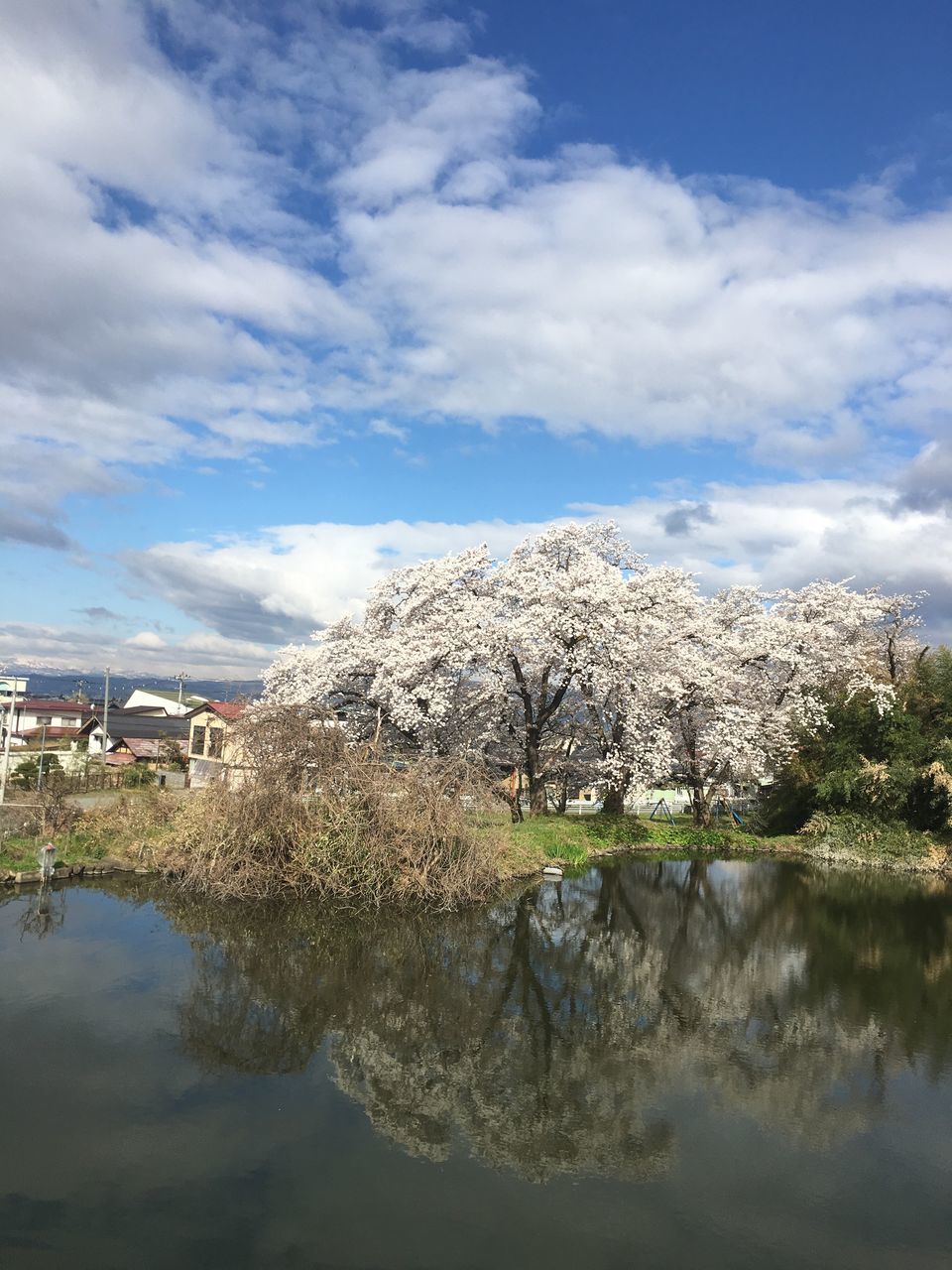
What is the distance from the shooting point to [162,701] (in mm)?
85750

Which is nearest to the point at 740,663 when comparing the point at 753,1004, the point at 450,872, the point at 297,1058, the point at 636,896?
the point at 636,896

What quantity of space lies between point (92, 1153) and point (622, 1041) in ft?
22.4

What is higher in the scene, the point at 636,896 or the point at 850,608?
the point at 850,608

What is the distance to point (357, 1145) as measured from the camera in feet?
28.2

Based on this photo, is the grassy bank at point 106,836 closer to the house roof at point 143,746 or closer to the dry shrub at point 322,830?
the dry shrub at point 322,830

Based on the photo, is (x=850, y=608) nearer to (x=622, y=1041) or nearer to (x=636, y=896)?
(x=636, y=896)

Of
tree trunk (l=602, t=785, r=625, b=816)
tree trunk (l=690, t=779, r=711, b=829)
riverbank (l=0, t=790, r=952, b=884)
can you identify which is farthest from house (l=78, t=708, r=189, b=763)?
tree trunk (l=690, t=779, r=711, b=829)

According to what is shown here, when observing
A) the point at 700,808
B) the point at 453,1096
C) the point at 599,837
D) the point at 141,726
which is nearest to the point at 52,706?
the point at 141,726

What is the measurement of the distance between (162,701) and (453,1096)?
270 ft

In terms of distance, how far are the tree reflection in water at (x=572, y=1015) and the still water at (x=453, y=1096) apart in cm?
6

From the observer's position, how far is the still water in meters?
7.30

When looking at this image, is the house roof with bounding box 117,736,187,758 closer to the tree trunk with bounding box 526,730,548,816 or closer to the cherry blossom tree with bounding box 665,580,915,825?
the tree trunk with bounding box 526,730,548,816

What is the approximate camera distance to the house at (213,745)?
20.6 m

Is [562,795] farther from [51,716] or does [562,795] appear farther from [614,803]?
Result: [51,716]
